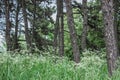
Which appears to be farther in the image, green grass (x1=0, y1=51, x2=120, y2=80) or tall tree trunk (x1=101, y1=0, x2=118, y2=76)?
tall tree trunk (x1=101, y1=0, x2=118, y2=76)

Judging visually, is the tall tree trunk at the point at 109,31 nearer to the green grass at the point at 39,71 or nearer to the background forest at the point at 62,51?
the background forest at the point at 62,51

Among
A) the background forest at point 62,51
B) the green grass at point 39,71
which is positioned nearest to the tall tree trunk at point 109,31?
the background forest at point 62,51

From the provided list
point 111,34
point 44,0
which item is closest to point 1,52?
point 111,34

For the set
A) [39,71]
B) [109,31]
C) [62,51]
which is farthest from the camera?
[62,51]

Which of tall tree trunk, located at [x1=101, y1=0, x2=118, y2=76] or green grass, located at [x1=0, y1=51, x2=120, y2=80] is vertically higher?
tall tree trunk, located at [x1=101, y1=0, x2=118, y2=76]

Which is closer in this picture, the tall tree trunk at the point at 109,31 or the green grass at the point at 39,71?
the green grass at the point at 39,71

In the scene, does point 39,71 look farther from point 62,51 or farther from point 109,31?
point 62,51

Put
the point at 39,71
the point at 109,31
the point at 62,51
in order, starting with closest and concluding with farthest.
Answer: the point at 39,71 → the point at 109,31 → the point at 62,51

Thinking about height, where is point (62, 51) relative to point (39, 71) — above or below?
below

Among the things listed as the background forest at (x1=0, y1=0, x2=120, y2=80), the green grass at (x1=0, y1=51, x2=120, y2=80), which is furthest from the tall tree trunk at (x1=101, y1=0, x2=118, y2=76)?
the green grass at (x1=0, y1=51, x2=120, y2=80)

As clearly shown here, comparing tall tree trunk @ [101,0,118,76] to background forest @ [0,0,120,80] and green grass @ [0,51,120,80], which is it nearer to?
background forest @ [0,0,120,80]

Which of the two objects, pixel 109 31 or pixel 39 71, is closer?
pixel 39 71

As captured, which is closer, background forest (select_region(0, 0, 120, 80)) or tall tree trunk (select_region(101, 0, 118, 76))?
background forest (select_region(0, 0, 120, 80))

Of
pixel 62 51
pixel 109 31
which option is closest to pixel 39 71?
pixel 109 31
